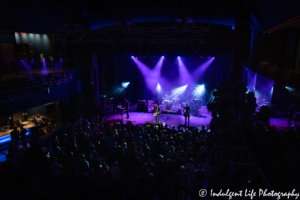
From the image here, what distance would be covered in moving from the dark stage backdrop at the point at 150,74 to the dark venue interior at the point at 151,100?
0.08 metres

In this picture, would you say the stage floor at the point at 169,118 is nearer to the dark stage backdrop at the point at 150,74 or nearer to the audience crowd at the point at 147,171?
the dark stage backdrop at the point at 150,74

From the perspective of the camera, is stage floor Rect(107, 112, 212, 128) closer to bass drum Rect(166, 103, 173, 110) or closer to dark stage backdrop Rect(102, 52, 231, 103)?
bass drum Rect(166, 103, 173, 110)

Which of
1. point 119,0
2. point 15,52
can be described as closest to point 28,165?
point 15,52

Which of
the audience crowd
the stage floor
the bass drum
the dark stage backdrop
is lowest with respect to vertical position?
the stage floor

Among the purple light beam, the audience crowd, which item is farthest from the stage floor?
the audience crowd

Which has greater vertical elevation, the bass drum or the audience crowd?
the audience crowd

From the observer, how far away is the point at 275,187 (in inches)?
67.7

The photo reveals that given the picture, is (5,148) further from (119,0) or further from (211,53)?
(211,53)

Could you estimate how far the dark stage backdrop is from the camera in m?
15.0

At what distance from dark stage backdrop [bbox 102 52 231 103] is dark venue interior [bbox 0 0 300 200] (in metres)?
0.08

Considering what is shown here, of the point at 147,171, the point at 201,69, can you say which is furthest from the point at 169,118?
the point at 147,171

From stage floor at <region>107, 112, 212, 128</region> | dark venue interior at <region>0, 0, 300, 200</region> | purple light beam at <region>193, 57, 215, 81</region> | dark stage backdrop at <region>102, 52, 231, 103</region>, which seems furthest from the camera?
dark stage backdrop at <region>102, 52, 231, 103</region>

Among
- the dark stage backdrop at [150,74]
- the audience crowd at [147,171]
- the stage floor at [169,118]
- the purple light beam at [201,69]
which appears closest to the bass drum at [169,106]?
the stage floor at [169,118]

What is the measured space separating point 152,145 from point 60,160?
2929 millimetres
